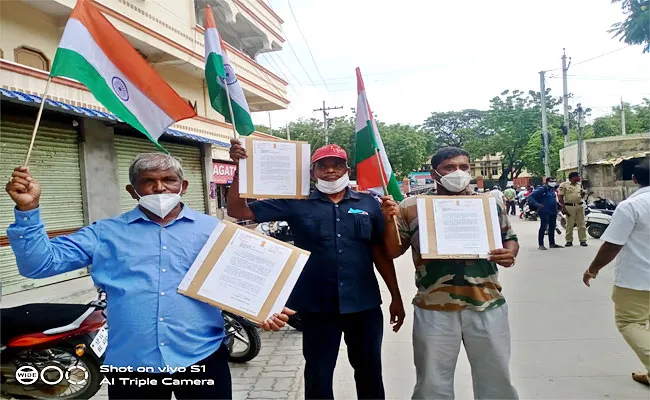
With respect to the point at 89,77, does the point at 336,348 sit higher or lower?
lower

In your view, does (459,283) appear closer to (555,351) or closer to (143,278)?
(143,278)

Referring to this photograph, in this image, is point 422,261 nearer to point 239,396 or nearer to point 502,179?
point 239,396

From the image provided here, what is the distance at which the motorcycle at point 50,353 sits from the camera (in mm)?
3246

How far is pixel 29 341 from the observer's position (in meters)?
3.22

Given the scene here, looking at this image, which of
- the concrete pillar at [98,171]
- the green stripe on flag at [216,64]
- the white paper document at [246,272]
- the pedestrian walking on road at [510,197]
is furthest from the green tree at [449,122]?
the white paper document at [246,272]

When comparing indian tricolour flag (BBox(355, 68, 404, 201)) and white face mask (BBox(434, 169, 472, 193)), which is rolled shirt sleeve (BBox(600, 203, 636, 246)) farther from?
indian tricolour flag (BBox(355, 68, 404, 201))

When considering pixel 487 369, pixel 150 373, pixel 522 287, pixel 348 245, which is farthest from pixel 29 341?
pixel 522 287

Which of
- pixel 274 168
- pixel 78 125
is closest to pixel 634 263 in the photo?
pixel 274 168

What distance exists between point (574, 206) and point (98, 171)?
10053 millimetres

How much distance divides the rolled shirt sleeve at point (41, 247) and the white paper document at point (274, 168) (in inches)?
37.3

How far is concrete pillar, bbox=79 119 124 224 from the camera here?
8695 millimetres

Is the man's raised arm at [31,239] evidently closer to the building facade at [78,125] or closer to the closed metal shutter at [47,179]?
the building facade at [78,125]

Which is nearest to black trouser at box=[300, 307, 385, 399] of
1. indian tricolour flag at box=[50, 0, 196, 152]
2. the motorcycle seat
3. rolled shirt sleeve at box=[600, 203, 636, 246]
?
indian tricolour flag at box=[50, 0, 196, 152]

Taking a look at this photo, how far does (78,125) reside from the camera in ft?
28.0
